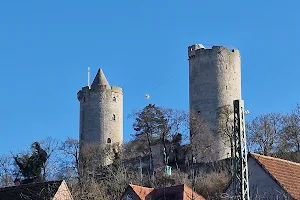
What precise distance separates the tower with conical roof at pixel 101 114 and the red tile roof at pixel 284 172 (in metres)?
46.7

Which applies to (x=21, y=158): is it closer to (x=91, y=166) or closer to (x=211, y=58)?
(x=91, y=166)

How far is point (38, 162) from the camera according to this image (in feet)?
186

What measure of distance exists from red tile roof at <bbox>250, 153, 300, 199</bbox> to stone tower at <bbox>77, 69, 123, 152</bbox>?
4687 cm

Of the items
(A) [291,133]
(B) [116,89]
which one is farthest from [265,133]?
(B) [116,89]

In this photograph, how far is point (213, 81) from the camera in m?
65.6

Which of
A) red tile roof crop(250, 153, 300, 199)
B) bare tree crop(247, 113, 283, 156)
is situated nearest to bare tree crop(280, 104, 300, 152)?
bare tree crop(247, 113, 283, 156)

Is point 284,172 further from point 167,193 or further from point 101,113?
point 101,113

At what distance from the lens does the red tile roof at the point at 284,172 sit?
25.6 m

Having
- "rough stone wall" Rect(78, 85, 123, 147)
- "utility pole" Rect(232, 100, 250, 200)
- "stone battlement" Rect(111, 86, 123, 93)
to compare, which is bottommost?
"utility pole" Rect(232, 100, 250, 200)

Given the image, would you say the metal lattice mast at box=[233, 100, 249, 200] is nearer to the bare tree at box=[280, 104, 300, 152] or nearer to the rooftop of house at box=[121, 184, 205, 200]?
the rooftop of house at box=[121, 184, 205, 200]

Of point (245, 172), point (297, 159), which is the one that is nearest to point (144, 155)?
point (297, 159)

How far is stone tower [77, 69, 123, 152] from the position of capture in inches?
2926

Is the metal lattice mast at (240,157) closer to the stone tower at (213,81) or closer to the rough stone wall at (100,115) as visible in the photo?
the stone tower at (213,81)

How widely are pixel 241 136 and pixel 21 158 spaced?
4386 cm
